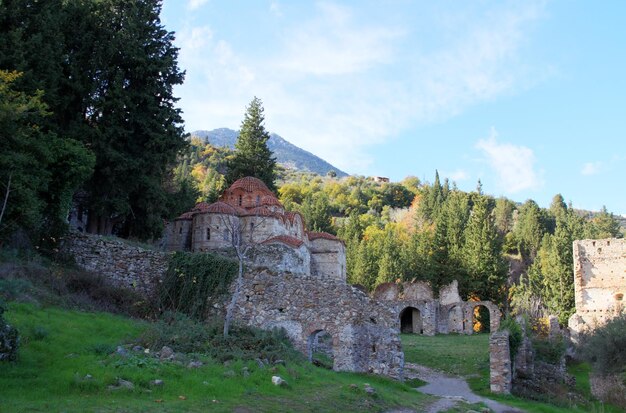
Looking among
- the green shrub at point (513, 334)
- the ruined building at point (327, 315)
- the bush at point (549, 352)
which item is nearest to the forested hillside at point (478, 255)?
the bush at point (549, 352)

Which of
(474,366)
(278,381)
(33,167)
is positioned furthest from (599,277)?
(33,167)

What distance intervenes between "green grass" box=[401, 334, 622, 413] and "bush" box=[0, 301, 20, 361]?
12912 mm

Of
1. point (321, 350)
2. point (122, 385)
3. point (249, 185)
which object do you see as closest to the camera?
point (122, 385)

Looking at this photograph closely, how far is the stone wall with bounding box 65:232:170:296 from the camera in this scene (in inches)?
763

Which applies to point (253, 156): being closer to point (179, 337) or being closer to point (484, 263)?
point (484, 263)

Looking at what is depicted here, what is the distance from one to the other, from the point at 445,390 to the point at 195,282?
8.66m

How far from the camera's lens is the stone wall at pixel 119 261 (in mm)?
19375

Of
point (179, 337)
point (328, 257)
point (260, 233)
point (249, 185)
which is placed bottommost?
point (179, 337)

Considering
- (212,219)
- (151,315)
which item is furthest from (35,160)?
(212,219)

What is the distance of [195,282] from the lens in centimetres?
1859

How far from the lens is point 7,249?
18406mm

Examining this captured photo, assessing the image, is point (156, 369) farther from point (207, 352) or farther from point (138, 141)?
point (138, 141)

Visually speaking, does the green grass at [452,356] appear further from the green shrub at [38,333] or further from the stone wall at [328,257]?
the green shrub at [38,333]

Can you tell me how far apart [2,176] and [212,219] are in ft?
51.8
